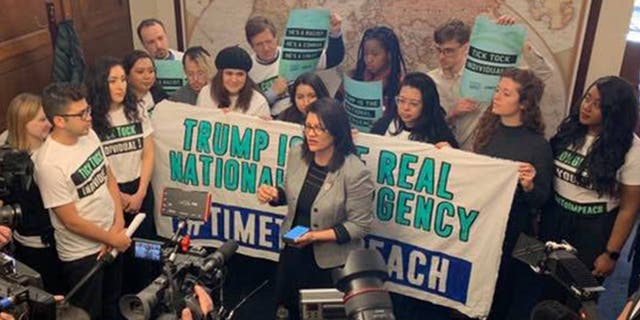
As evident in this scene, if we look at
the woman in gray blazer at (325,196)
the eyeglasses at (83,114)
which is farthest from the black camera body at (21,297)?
the woman in gray blazer at (325,196)

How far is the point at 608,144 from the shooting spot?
2.98 m

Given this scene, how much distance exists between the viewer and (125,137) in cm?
353

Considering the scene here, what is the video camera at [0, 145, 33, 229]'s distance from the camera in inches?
107

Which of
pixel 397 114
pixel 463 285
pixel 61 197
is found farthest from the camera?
pixel 397 114

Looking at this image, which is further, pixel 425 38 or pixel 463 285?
pixel 425 38

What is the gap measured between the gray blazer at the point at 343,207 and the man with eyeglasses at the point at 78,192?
3.29 ft

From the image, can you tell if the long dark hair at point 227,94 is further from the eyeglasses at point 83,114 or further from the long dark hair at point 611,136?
the long dark hair at point 611,136

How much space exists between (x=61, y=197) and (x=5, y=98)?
145cm

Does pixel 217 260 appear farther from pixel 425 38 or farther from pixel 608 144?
pixel 425 38

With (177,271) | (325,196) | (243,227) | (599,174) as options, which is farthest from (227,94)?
(599,174)

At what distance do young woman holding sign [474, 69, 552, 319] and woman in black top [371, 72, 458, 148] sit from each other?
22 cm

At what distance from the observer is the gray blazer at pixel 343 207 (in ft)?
9.95

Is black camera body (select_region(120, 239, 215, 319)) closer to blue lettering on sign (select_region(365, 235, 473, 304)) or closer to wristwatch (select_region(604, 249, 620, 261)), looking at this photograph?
blue lettering on sign (select_region(365, 235, 473, 304))

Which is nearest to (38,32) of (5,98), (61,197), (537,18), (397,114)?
(5,98)
